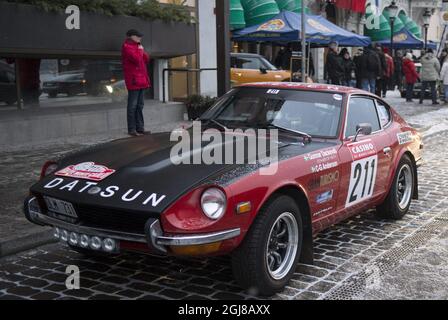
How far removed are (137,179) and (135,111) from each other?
22.1 ft

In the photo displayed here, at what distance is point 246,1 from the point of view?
21.2m

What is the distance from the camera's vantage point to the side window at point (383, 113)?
20.1 feet

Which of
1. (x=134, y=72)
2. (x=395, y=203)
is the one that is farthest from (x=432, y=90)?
(x=395, y=203)

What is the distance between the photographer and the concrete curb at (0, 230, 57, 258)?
4.98 meters

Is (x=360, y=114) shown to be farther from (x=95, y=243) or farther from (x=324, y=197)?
(x=95, y=243)

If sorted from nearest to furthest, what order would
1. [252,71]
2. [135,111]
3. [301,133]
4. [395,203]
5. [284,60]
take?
[301,133] < [395,203] < [135,111] < [252,71] < [284,60]

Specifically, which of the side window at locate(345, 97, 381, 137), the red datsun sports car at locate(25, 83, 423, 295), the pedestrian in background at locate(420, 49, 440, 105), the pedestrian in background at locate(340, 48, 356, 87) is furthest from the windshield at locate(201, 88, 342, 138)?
the pedestrian in background at locate(420, 49, 440, 105)

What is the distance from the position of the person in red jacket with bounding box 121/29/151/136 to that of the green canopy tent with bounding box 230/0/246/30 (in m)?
9.46

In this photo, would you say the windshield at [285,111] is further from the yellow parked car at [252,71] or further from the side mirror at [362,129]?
the yellow parked car at [252,71]

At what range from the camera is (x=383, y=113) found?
246 inches

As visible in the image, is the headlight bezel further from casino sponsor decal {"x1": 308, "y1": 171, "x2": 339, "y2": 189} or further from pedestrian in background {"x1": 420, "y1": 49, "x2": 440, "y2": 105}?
pedestrian in background {"x1": 420, "y1": 49, "x2": 440, "y2": 105}

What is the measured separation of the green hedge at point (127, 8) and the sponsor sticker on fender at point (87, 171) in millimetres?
6613

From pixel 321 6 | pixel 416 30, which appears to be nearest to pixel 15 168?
pixel 321 6
